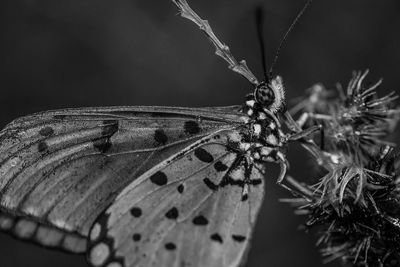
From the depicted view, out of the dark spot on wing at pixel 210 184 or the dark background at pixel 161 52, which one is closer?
the dark spot on wing at pixel 210 184

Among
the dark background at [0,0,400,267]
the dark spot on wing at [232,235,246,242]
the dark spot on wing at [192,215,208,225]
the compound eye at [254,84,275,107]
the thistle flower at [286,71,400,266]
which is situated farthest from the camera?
the dark background at [0,0,400,267]

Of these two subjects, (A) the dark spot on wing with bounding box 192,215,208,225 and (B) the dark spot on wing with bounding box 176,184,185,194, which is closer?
(A) the dark spot on wing with bounding box 192,215,208,225

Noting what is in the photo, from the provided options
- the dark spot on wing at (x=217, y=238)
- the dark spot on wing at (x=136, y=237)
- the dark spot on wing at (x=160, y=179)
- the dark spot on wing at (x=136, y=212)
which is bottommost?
the dark spot on wing at (x=217, y=238)

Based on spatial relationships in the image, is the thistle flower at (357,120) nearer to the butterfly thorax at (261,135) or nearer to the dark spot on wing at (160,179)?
the butterfly thorax at (261,135)

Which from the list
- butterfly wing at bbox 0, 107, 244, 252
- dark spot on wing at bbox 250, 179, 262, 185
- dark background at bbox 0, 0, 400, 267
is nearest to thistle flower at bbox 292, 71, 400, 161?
dark spot on wing at bbox 250, 179, 262, 185

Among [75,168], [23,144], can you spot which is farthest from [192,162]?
[23,144]

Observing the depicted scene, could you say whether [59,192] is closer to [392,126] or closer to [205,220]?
[205,220]

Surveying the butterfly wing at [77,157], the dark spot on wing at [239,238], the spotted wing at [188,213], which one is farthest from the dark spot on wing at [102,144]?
the dark spot on wing at [239,238]

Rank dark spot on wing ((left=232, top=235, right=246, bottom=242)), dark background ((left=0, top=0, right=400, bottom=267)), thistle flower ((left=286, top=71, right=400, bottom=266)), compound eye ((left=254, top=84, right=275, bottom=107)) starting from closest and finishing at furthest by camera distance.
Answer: thistle flower ((left=286, top=71, right=400, bottom=266)), dark spot on wing ((left=232, top=235, right=246, bottom=242)), compound eye ((left=254, top=84, right=275, bottom=107)), dark background ((left=0, top=0, right=400, bottom=267))

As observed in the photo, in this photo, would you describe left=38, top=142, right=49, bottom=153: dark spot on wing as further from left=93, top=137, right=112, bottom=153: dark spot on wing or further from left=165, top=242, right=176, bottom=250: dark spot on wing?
left=165, top=242, right=176, bottom=250: dark spot on wing
